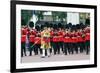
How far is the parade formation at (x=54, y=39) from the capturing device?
6.05 feet

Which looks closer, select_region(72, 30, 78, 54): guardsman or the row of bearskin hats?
the row of bearskin hats

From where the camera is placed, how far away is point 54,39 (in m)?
1.92

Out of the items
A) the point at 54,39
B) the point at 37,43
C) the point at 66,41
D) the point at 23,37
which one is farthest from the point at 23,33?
the point at 66,41

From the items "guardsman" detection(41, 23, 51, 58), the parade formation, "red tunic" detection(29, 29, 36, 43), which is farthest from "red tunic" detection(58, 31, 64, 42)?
"red tunic" detection(29, 29, 36, 43)

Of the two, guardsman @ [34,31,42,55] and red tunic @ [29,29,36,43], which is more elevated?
red tunic @ [29,29,36,43]

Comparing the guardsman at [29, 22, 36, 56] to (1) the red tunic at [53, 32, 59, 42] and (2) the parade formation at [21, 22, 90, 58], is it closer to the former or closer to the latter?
(2) the parade formation at [21, 22, 90, 58]

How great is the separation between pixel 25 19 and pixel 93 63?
811 mm

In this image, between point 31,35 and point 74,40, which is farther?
point 74,40

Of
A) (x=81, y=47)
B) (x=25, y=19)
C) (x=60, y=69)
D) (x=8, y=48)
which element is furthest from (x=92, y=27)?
(x=8, y=48)

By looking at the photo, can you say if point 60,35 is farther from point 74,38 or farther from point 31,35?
point 31,35

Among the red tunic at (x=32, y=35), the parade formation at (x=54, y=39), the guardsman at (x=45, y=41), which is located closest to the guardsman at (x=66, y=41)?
the parade formation at (x=54, y=39)

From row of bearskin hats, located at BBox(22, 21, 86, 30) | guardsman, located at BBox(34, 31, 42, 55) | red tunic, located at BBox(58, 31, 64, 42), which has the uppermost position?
row of bearskin hats, located at BBox(22, 21, 86, 30)

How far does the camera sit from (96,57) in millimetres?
2076

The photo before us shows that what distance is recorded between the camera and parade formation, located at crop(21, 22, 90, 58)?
6.05ft
